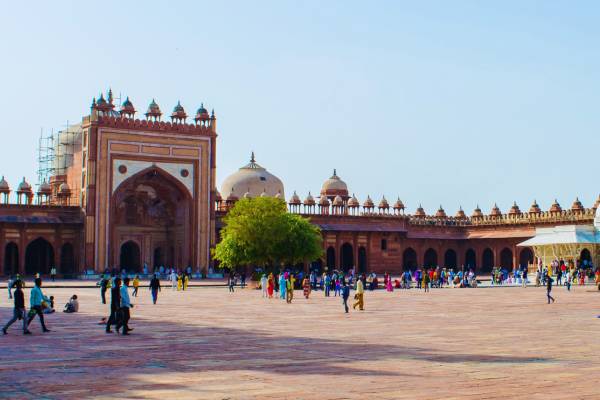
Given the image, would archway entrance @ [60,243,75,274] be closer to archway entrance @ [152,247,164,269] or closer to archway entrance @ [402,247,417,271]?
archway entrance @ [152,247,164,269]

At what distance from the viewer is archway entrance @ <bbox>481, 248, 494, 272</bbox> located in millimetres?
61000

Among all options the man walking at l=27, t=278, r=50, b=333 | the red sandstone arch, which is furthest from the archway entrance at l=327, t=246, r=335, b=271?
the man walking at l=27, t=278, r=50, b=333

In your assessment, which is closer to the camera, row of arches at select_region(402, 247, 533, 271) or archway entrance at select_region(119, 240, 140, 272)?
archway entrance at select_region(119, 240, 140, 272)

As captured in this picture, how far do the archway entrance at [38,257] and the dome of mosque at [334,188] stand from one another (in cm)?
2158

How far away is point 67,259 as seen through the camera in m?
49.2

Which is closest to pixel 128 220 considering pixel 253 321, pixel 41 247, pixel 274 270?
pixel 41 247

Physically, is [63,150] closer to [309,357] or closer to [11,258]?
[11,258]

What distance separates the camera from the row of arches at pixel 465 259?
5962cm

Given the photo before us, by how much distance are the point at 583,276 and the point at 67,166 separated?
33310mm

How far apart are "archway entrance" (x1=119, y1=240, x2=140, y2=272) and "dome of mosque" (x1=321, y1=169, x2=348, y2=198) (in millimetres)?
16648

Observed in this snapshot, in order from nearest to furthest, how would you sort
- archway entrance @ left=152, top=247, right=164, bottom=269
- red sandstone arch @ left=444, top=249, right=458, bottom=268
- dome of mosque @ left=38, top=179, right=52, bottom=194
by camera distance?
dome of mosque @ left=38, top=179, right=52, bottom=194 → archway entrance @ left=152, top=247, right=164, bottom=269 → red sandstone arch @ left=444, top=249, right=458, bottom=268

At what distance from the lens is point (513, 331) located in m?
15.3

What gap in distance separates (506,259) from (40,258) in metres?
30.8

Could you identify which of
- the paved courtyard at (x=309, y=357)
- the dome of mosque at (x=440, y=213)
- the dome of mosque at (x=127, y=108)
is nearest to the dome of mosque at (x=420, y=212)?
the dome of mosque at (x=440, y=213)
